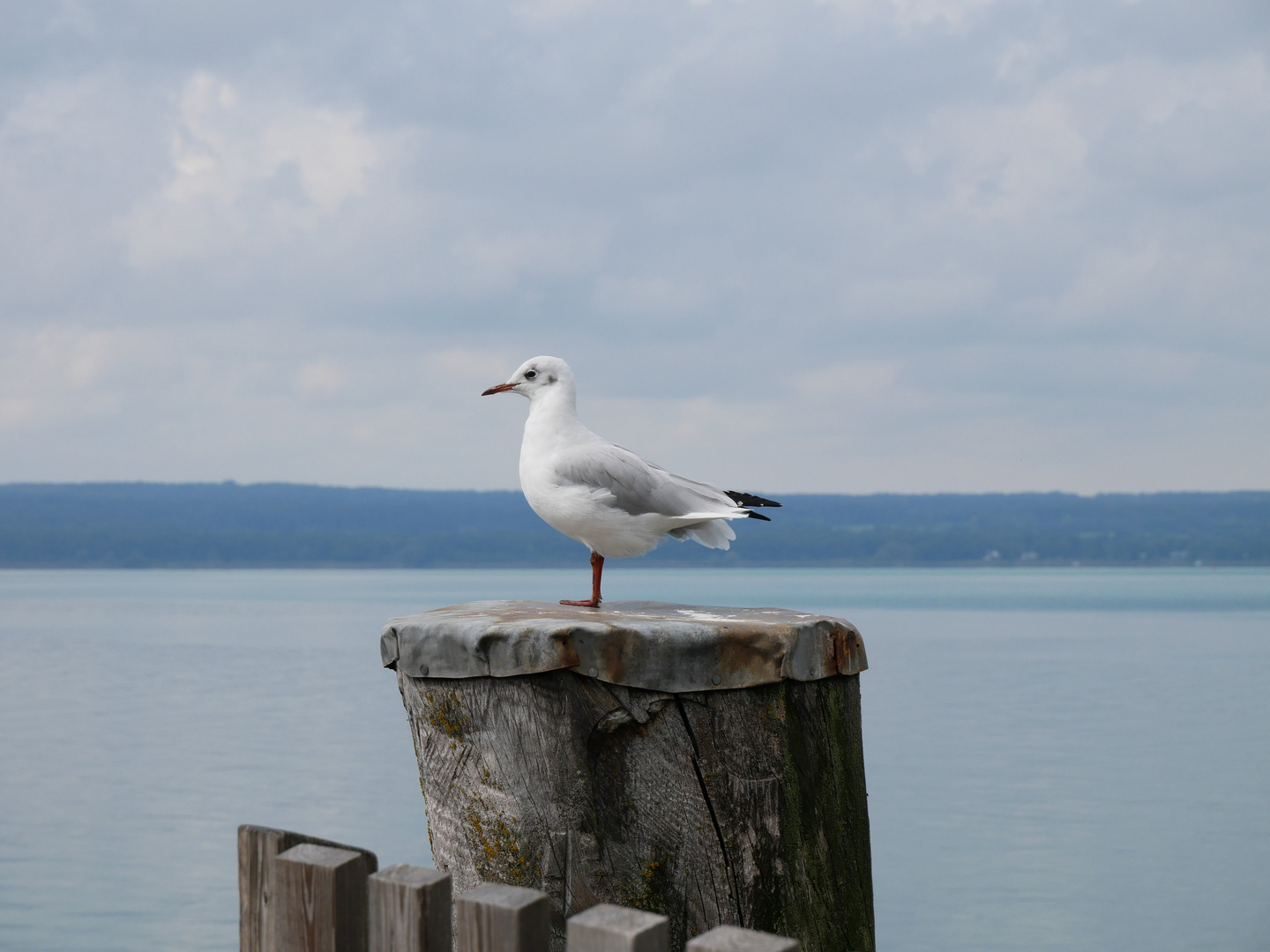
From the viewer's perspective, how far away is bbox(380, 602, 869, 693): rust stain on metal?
3.36 meters

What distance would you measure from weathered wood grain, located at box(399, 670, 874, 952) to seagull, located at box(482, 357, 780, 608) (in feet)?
4.58

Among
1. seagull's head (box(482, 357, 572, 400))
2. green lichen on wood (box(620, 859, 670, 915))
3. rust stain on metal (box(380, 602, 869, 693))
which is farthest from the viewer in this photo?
seagull's head (box(482, 357, 572, 400))

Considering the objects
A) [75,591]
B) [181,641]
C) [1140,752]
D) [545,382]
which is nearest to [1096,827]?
[1140,752]

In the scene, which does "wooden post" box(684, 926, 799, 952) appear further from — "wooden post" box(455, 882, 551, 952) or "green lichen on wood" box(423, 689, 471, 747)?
"green lichen on wood" box(423, 689, 471, 747)

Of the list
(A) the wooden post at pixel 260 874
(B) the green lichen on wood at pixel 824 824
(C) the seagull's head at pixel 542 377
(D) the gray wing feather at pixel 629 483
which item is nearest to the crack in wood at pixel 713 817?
(B) the green lichen on wood at pixel 824 824

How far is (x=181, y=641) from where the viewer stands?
5791cm

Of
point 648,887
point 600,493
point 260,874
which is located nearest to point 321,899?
point 260,874

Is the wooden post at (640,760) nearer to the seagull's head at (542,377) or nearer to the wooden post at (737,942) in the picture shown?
the wooden post at (737,942)

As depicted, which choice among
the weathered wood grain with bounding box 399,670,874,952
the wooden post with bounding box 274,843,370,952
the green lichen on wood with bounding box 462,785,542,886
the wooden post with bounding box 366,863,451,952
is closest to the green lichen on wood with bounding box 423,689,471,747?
the weathered wood grain with bounding box 399,670,874,952

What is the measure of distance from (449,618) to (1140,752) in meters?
26.0

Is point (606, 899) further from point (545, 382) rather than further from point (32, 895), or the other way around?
point (32, 895)

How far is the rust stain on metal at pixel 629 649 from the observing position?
3.36m

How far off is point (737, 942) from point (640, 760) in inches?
62.2

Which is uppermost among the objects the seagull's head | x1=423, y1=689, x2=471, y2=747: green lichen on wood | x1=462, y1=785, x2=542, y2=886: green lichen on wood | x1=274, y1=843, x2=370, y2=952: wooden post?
the seagull's head
